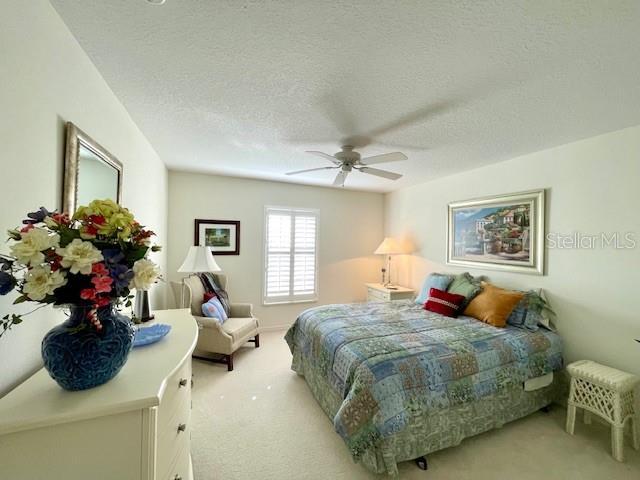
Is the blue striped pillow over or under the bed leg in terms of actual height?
over

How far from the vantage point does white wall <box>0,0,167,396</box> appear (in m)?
0.91

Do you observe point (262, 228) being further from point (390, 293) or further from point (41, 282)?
point (41, 282)

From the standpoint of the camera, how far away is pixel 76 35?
1.30 m

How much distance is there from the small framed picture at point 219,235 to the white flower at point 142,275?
321 cm

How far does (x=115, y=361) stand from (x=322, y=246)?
3.89 m

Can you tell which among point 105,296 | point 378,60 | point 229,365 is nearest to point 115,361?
point 105,296

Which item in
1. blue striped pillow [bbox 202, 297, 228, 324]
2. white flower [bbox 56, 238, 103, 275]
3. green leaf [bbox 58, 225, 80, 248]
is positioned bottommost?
blue striped pillow [bbox 202, 297, 228, 324]

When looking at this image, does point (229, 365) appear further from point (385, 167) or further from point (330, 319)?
point (385, 167)

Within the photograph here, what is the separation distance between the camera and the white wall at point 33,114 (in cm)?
91

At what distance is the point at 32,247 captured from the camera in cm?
Result: 77

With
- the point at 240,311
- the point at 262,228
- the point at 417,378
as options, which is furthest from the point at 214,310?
the point at 417,378

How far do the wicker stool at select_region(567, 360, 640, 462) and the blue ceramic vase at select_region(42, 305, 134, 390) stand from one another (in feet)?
10.3

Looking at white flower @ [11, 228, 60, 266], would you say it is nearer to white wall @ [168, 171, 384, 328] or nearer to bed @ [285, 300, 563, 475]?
bed @ [285, 300, 563, 475]

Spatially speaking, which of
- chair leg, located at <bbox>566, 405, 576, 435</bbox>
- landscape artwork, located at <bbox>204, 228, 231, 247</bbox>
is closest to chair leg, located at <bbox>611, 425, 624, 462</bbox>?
chair leg, located at <bbox>566, 405, 576, 435</bbox>
